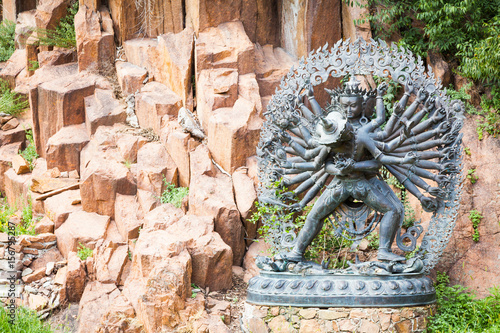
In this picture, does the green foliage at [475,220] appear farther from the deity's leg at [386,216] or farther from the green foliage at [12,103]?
the green foliage at [12,103]

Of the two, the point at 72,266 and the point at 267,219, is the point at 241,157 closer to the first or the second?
the point at 267,219

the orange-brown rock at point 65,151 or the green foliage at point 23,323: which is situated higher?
the orange-brown rock at point 65,151

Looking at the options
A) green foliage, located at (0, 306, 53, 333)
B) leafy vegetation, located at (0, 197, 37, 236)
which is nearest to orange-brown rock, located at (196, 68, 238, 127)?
leafy vegetation, located at (0, 197, 37, 236)

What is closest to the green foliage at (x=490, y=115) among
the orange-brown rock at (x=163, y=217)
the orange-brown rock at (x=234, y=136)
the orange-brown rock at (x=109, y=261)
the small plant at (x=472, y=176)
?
the small plant at (x=472, y=176)

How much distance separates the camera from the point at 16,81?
12852 millimetres

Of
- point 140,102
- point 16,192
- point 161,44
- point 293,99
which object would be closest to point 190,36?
point 161,44

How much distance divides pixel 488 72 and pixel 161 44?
547 cm

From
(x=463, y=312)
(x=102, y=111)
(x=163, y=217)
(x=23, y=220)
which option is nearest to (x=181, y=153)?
(x=163, y=217)

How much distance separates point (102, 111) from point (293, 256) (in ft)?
15.6

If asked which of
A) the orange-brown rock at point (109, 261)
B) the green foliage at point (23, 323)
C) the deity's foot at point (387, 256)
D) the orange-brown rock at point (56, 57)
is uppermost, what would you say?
the orange-brown rock at point (56, 57)

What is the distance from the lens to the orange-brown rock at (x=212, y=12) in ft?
35.5

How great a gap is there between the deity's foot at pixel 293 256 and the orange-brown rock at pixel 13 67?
310 inches

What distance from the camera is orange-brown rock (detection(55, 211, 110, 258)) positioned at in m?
9.21

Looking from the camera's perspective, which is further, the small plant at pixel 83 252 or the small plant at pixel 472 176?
the small plant at pixel 83 252
